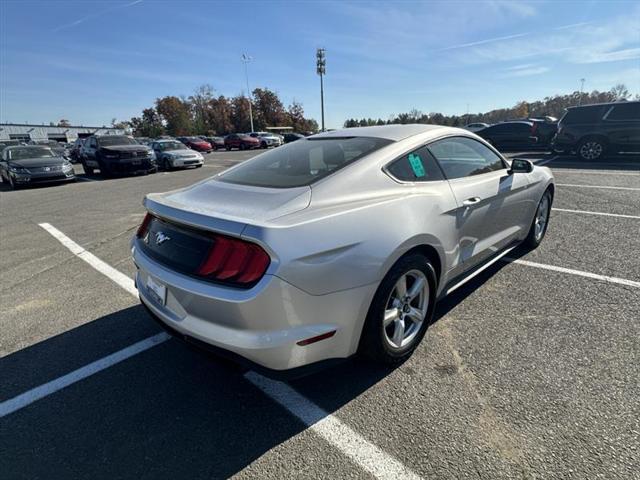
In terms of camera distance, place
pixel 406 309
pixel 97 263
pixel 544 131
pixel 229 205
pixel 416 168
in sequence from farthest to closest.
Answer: pixel 544 131 → pixel 97 263 → pixel 416 168 → pixel 406 309 → pixel 229 205

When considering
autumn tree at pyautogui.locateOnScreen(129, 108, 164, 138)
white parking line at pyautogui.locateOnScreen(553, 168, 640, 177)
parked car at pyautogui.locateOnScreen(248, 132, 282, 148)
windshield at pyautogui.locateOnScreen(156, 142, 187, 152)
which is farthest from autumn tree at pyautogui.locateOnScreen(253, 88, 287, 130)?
white parking line at pyautogui.locateOnScreen(553, 168, 640, 177)

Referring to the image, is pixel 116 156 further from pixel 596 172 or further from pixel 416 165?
pixel 596 172

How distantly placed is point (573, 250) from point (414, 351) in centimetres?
315

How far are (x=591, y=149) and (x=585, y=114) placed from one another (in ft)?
4.03

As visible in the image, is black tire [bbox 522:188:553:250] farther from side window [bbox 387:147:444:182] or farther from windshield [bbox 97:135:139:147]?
windshield [bbox 97:135:139:147]

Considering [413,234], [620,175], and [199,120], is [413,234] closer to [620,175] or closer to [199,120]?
[620,175]

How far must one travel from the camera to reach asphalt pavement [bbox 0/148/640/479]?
189 centimetres

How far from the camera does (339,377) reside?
2.53m

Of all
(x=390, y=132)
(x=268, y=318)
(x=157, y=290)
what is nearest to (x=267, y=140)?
(x=390, y=132)

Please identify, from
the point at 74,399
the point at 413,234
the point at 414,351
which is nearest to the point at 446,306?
the point at 414,351

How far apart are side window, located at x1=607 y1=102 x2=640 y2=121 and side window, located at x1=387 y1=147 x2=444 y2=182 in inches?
526

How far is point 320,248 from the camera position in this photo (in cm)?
195

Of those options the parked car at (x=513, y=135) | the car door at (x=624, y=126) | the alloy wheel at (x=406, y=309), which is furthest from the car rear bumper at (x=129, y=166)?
the car door at (x=624, y=126)

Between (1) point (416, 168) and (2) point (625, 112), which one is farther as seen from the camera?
(2) point (625, 112)
